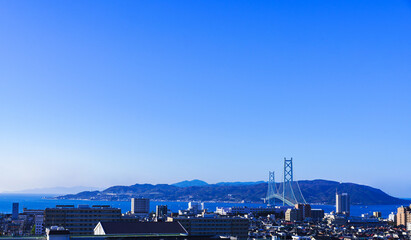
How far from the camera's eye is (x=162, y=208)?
52062mm

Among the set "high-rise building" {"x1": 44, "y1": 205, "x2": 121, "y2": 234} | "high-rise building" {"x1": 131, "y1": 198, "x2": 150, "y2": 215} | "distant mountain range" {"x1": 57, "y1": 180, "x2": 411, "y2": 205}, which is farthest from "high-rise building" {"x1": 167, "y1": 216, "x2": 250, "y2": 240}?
"distant mountain range" {"x1": 57, "y1": 180, "x2": 411, "y2": 205}

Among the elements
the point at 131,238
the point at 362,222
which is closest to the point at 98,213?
the point at 131,238

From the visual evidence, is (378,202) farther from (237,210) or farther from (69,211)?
(69,211)

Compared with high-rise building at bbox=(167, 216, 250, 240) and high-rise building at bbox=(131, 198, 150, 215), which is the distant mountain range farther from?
high-rise building at bbox=(167, 216, 250, 240)

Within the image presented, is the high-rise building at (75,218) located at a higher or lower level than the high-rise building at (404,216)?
higher

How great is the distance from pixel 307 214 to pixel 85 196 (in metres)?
120

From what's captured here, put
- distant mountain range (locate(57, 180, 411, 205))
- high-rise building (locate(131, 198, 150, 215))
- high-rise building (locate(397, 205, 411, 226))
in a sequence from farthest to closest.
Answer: distant mountain range (locate(57, 180, 411, 205))
high-rise building (locate(131, 198, 150, 215))
high-rise building (locate(397, 205, 411, 226))

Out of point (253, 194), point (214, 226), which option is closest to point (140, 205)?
point (214, 226)

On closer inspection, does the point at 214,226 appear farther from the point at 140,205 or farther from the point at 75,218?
the point at 140,205

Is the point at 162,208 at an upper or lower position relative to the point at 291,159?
lower

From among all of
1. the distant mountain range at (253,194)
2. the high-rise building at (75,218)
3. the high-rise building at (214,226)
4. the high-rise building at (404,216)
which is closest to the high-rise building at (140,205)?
the high-rise building at (404,216)

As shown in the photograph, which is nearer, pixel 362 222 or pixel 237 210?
pixel 362 222

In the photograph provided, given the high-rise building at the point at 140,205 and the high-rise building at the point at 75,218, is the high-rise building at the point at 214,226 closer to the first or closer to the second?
the high-rise building at the point at 75,218

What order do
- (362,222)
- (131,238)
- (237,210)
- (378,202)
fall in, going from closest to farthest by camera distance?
(131,238) < (362,222) < (237,210) < (378,202)
